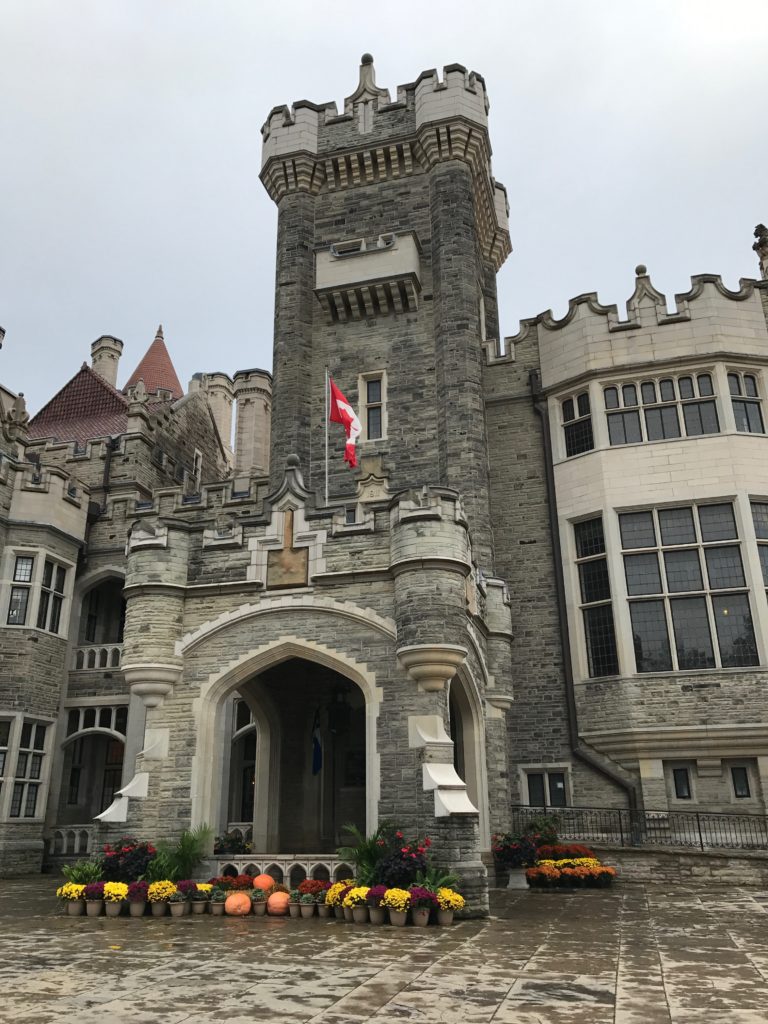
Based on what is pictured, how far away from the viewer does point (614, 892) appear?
15836 mm

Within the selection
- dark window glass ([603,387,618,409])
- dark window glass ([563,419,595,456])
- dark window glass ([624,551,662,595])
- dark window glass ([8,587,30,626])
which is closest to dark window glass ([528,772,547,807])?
dark window glass ([624,551,662,595])

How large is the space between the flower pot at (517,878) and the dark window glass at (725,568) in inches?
335

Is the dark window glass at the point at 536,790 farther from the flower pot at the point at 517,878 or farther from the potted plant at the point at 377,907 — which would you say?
the potted plant at the point at 377,907

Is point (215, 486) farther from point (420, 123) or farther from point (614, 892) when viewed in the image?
point (614, 892)

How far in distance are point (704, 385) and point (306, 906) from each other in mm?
16757

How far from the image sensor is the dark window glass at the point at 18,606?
22.2m

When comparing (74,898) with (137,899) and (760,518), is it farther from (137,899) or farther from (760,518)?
(760,518)

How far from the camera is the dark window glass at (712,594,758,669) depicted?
20.3 m

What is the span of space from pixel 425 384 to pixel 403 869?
591 inches

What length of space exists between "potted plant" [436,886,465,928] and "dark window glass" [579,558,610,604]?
38.1 feet

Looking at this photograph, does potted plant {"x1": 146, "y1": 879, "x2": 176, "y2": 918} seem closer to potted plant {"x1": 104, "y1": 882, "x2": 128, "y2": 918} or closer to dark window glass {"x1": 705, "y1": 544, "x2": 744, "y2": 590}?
potted plant {"x1": 104, "y1": 882, "x2": 128, "y2": 918}

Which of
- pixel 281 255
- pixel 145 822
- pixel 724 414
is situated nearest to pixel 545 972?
pixel 145 822

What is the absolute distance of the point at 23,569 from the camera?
74.6 ft

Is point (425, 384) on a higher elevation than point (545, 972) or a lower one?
higher
